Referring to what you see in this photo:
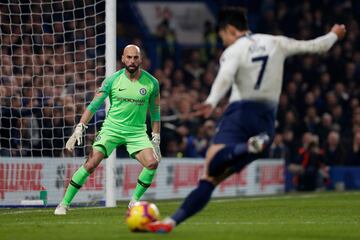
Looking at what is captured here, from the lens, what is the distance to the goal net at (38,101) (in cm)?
1612

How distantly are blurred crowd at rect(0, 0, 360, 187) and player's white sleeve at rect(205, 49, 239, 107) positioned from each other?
Answer: 6494mm

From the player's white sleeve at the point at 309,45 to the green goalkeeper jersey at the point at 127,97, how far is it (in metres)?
4.05

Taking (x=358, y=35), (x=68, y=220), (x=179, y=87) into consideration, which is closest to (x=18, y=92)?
(x=68, y=220)

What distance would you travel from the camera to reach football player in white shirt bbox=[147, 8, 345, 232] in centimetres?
975

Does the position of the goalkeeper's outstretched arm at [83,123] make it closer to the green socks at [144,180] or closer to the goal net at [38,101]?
the green socks at [144,180]

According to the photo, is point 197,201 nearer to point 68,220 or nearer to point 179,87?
point 68,220

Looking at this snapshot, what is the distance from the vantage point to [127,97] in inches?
547

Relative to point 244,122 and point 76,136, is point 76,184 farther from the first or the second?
point 244,122

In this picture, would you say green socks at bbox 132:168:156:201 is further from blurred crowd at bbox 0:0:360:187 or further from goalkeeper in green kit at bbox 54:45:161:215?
blurred crowd at bbox 0:0:360:187

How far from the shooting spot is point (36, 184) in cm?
1634

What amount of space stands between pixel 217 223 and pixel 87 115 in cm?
266

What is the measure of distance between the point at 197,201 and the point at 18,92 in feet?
A: 23.3

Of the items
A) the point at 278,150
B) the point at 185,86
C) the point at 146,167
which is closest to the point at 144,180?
the point at 146,167

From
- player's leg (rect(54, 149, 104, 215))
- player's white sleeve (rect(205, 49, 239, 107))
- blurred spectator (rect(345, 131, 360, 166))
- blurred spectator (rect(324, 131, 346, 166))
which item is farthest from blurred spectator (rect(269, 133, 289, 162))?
player's white sleeve (rect(205, 49, 239, 107))
